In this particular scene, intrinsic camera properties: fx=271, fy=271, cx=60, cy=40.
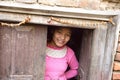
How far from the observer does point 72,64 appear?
3.28 metres

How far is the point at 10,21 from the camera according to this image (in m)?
2.47

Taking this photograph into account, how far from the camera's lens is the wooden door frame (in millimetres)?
2393

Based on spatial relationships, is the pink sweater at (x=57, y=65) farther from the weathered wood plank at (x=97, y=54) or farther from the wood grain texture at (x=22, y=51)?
the weathered wood plank at (x=97, y=54)

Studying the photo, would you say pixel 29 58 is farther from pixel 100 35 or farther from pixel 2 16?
pixel 100 35

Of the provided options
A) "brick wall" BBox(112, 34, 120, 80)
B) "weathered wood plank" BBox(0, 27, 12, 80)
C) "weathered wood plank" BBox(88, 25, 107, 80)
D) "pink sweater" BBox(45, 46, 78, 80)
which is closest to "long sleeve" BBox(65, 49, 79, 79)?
"pink sweater" BBox(45, 46, 78, 80)

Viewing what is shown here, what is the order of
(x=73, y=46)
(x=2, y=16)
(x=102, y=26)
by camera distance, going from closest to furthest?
1. (x=2, y=16)
2. (x=102, y=26)
3. (x=73, y=46)

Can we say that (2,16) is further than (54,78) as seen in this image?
No

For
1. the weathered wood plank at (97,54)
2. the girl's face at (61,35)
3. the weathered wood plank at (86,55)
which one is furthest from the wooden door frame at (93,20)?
the girl's face at (61,35)

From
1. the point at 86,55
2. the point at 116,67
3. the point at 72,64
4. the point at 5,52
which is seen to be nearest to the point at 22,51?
the point at 5,52

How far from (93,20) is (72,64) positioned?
88 cm

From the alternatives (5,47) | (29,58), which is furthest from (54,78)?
(5,47)

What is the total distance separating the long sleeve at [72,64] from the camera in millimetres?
3250

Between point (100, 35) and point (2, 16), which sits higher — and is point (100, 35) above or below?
below

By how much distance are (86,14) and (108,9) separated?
22 cm
